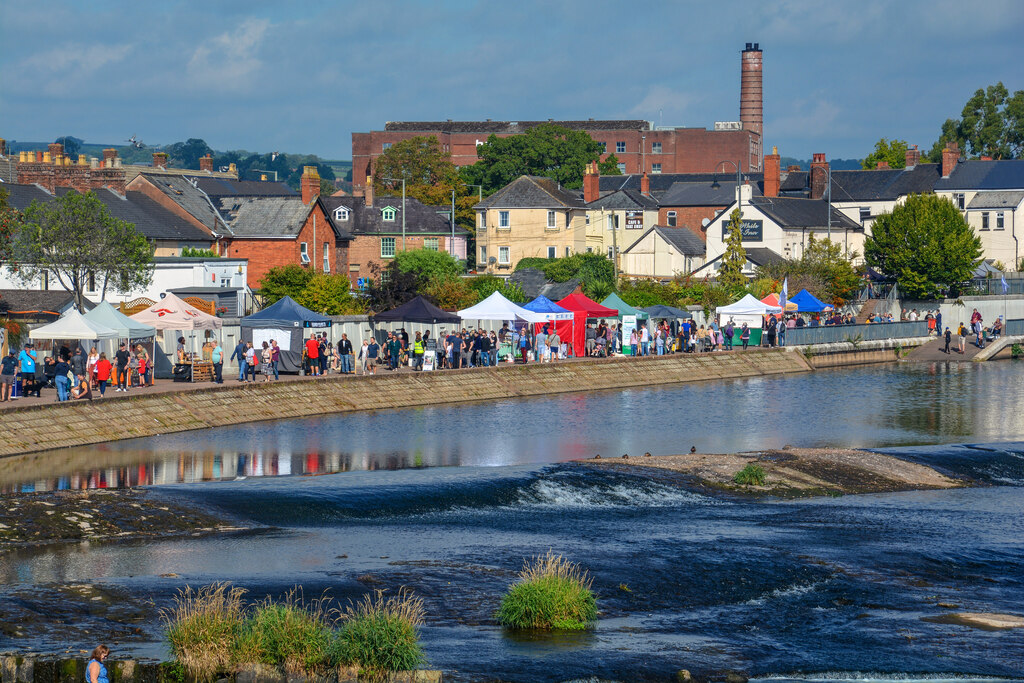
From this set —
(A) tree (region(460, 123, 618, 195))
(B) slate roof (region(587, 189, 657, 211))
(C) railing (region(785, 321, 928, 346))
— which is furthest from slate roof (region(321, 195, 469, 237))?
(C) railing (region(785, 321, 928, 346))

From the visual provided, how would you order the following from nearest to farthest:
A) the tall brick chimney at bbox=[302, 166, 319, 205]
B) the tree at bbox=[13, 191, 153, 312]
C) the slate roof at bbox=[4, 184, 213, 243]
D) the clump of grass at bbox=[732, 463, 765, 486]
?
1. the clump of grass at bbox=[732, 463, 765, 486]
2. the tree at bbox=[13, 191, 153, 312]
3. the slate roof at bbox=[4, 184, 213, 243]
4. the tall brick chimney at bbox=[302, 166, 319, 205]

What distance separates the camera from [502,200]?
9619 cm

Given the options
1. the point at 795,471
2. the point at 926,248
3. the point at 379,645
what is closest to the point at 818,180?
the point at 926,248

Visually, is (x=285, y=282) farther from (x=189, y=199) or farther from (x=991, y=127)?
(x=991, y=127)

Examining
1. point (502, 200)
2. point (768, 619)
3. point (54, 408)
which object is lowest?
point (768, 619)

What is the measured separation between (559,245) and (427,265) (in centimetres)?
2258

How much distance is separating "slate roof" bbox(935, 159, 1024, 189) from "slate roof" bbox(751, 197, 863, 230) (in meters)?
9.78

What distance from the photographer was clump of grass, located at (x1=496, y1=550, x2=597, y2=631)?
758 inches

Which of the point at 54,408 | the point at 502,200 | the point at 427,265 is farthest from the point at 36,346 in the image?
the point at 502,200

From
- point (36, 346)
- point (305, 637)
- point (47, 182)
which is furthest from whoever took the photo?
point (47, 182)

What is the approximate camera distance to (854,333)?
6838 centimetres

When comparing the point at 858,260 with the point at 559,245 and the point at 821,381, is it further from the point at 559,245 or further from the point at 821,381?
the point at 821,381

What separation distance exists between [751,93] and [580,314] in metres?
107

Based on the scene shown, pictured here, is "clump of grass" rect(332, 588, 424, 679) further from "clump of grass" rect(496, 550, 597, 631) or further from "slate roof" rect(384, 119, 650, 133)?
"slate roof" rect(384, 119, 650, 133)
